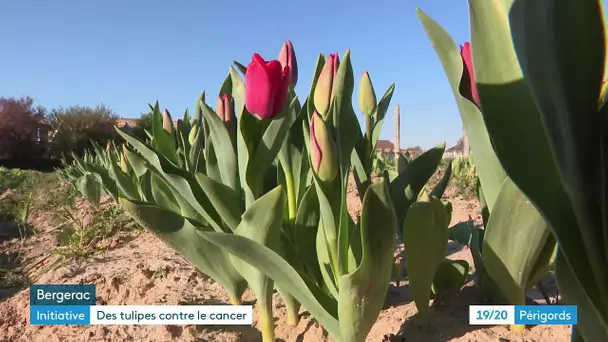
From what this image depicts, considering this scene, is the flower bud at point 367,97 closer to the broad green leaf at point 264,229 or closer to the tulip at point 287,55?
the tulip at point 287,55

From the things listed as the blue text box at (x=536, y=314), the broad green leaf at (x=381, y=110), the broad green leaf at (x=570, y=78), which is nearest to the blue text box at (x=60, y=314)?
the broad green leaf at (x=381, y=110)

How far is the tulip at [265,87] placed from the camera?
3.21 ft

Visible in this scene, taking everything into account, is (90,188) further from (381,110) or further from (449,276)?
(449,276)

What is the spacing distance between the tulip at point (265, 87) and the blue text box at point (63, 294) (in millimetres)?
1057

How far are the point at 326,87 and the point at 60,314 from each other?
1114 millimetres

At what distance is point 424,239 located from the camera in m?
0.90

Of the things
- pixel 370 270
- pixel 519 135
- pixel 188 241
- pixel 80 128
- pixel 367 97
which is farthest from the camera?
pixel 80 128

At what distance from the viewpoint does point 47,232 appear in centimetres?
325

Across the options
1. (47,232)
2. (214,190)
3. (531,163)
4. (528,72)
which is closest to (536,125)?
(531,163)

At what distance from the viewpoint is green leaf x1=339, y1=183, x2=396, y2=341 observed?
0.73 m

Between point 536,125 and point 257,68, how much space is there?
23.6 inches

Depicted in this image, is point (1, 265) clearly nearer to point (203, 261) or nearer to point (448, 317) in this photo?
point (203, 261)

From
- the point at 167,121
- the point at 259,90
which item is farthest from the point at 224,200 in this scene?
the point at 167,121

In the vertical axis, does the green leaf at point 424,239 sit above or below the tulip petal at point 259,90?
below
